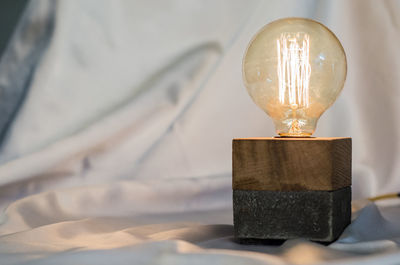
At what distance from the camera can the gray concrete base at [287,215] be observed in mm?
977

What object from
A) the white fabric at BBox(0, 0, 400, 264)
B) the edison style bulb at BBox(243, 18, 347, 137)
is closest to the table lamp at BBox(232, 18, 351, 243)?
the edison style bulb at BBox(243, 18, 347, 137)

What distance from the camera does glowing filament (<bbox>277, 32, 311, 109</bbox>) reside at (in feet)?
3.44

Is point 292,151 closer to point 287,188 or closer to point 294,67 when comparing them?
point 287,188

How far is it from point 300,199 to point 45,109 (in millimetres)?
986

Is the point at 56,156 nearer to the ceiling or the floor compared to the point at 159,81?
nearer to the floor

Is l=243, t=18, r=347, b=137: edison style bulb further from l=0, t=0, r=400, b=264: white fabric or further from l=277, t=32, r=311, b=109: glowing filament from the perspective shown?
l=0, t=0, r=400, b=264: white fabric

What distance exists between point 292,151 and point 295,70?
167mm

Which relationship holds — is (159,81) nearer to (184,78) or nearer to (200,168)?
(184,78)

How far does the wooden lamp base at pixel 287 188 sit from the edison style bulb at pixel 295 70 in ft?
0.29

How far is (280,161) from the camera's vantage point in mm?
987

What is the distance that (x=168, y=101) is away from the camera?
5.77 ft

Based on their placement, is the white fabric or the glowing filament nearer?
the glowing filament

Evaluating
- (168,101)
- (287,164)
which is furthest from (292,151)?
(168,101)

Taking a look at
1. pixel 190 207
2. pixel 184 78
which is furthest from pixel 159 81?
pixel 190 207
